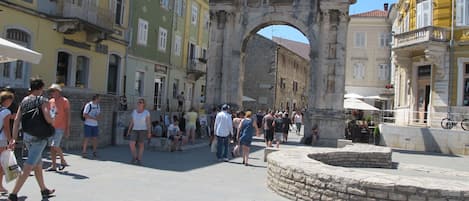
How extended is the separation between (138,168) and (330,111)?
48.0 feet

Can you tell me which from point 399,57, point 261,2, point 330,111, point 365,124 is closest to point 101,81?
point 261,2

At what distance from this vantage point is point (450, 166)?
17750 mm

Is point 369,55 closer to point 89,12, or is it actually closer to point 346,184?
point 89,12

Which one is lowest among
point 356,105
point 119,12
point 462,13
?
point 356,105

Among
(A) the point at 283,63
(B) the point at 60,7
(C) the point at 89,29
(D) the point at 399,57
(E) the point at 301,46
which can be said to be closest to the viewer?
(B) the point at 60,7

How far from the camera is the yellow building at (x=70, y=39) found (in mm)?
20578

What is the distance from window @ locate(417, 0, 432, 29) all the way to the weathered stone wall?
19.3m

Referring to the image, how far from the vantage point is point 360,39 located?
4794 cm

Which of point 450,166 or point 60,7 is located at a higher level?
point 60,7

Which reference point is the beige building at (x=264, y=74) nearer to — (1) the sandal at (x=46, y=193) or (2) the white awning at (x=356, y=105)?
(2) the white awning at (x=356, y=105)

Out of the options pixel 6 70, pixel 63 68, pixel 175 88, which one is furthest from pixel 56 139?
pixel 175 88

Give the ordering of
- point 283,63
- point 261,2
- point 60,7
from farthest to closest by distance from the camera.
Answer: point 283,63 → point 261,2 → point 60,7

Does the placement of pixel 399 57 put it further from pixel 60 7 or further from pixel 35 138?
pixel 35 138

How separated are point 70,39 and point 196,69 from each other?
56.9ft
